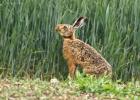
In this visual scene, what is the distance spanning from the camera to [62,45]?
7648 millimetres

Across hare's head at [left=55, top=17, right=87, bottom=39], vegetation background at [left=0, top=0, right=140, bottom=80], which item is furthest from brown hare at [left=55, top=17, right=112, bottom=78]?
vegetation background at [left=0, top=0, right=140, bottom=80]

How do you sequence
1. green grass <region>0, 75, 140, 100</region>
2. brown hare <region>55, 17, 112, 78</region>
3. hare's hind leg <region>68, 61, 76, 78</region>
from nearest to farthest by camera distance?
green grass <region>0, 75, 140, 100</region>
brown hare <region>55, 17, 112, 78</region>
hare's hind leg <region>68, 61, 76, 78</region>

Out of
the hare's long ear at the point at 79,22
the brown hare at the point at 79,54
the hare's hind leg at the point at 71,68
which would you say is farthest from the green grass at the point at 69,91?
the hare's long ear at the point at 79,22

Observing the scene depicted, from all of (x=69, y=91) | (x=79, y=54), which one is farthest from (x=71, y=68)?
(x=69, y=91)

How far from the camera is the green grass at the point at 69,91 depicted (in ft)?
16.1

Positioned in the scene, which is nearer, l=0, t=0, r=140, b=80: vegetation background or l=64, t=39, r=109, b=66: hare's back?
l=64, t=39, r=109, b=66: hare's back

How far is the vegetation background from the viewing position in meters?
7.34

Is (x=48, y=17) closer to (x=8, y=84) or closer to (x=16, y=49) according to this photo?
(x=16, y=49)

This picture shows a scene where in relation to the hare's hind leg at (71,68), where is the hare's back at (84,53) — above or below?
above

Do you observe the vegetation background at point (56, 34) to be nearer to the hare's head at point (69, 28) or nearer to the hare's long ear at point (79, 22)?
the hare's head at point (69, 28)

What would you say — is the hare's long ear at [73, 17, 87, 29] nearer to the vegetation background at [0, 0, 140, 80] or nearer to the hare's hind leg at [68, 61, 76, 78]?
the vegetation background at [0, 0, 140, 80]

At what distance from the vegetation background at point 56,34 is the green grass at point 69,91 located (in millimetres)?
1598

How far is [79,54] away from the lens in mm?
7328

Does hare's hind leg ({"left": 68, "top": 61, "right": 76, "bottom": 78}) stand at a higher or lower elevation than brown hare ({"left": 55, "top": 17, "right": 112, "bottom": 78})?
lower
